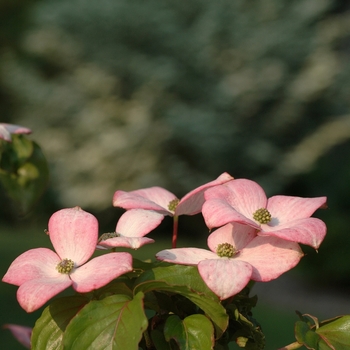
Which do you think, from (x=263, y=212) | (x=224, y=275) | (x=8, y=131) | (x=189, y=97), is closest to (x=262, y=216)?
(x=263, y=212)

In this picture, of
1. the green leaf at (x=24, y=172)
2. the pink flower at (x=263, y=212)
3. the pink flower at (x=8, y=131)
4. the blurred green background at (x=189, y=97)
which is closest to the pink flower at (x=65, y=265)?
the pink flower at (x=263, y=212)

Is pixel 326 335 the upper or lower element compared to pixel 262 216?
lower

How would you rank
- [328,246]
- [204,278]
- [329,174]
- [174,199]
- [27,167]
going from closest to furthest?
1. [204,278]
2. [174,199]
3. [27,167]
4. [328,246]
5. [329,174]

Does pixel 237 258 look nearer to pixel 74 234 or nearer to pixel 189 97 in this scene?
pixel 74 234

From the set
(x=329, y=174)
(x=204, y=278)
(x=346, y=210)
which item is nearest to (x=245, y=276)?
(x=204, y=278)

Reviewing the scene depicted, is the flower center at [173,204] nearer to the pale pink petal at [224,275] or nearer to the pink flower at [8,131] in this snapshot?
the pale pink petal at [224,275]

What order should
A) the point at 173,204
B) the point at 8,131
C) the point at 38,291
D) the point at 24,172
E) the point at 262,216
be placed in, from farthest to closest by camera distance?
the point at 24,172
the point at 8,131
the point at 173,204
the point at 262,216
the point at 38,291

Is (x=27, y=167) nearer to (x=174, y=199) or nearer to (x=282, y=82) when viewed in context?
(x=174, y=199)

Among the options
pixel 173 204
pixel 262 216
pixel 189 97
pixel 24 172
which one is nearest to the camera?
pixel 262 216
